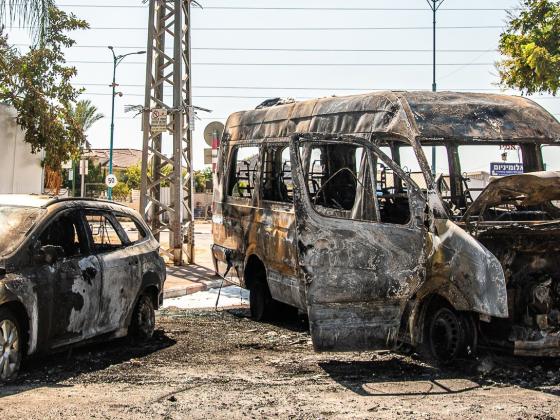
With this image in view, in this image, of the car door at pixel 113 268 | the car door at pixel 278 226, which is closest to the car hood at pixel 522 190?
the car door at pixel 278 226

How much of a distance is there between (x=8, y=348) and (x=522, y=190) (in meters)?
4.61

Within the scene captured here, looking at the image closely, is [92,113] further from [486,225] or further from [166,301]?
[486,225]

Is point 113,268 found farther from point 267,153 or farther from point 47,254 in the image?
point 267,153

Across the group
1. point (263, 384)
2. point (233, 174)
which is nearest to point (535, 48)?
point (233, 174)

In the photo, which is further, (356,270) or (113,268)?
(113,268)

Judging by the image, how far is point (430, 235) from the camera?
23.4ft

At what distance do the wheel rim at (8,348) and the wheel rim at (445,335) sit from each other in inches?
142

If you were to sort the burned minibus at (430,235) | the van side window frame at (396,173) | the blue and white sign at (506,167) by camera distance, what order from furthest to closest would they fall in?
the blue and white sign at (506,167) < the van side window frame at (396,173) < the burned minibus at (430,235)

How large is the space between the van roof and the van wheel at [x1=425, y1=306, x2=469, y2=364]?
180 centimetres

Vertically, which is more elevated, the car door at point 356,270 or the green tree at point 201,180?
the green tree at point 201,180

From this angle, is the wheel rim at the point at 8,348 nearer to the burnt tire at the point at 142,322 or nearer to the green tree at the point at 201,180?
the burnt tire at the point at 142,322

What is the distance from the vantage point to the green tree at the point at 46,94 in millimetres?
16859

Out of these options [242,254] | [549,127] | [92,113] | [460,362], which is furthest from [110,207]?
[92,113]

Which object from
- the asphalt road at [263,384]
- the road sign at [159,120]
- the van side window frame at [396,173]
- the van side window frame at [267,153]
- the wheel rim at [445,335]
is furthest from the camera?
the road sign at [159,120]
